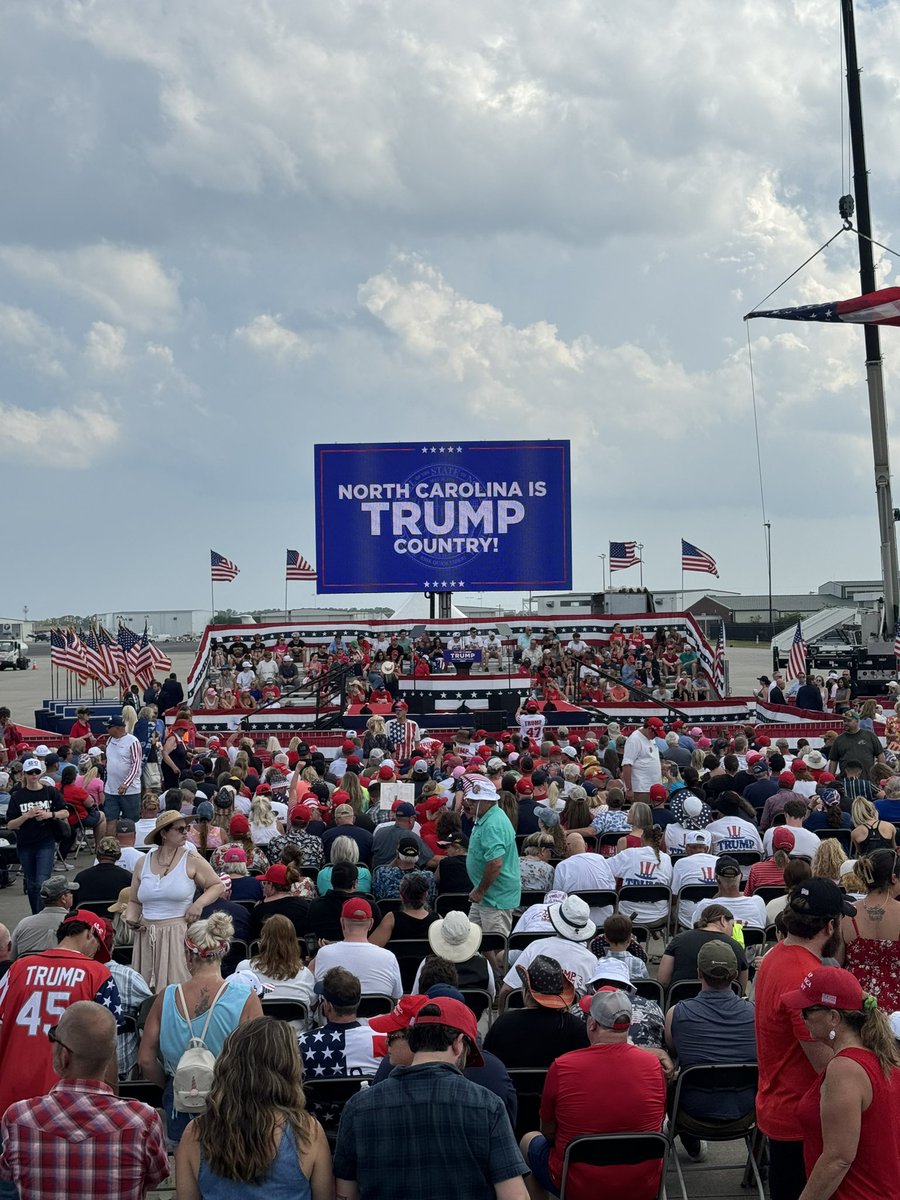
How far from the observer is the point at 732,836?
10461 millimetres

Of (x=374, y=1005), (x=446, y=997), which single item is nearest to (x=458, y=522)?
(x=374, y=1005)

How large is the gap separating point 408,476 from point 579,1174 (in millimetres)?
34188

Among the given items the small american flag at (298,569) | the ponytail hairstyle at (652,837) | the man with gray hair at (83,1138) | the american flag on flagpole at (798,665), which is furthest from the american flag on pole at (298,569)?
the man with gray hair at (83,1138)

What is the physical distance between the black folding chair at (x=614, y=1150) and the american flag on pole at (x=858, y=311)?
2138 centimetres

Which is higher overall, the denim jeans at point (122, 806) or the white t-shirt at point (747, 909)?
the denim jeans at point (122, 806)

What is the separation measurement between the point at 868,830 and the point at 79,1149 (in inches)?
277

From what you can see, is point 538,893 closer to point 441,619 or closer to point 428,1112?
point 428,1112

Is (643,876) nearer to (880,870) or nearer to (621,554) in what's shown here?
(880,870)

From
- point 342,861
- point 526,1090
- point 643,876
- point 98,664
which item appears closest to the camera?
point 526,1090

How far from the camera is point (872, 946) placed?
5586 mm

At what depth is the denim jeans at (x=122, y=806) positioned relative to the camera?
14992 mm

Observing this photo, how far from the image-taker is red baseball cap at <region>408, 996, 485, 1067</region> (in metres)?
4.11

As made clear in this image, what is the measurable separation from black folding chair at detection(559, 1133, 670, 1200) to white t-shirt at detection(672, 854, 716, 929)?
4.49 metres

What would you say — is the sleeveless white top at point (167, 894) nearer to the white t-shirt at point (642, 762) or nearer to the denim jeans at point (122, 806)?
the denim jeans at point (122, 806)
